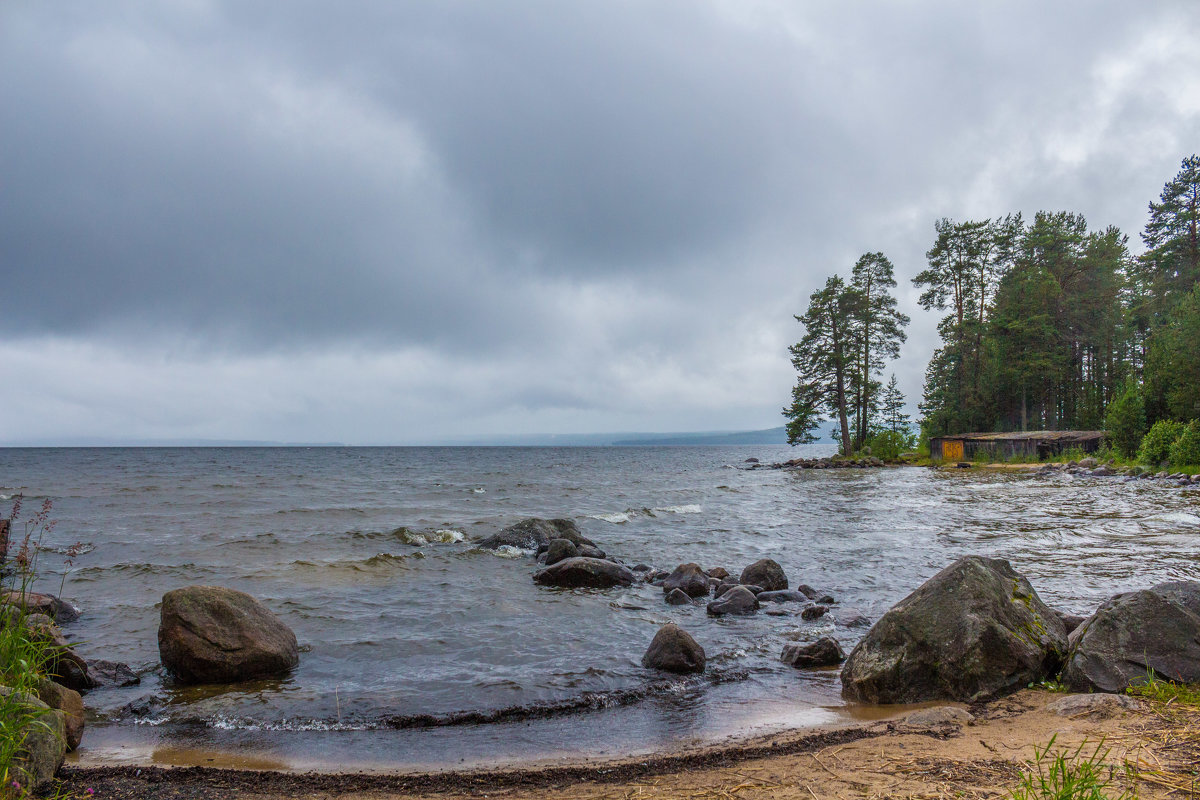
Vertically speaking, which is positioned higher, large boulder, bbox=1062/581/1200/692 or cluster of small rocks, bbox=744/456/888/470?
large boulder, bbox=1062/581/1200/692

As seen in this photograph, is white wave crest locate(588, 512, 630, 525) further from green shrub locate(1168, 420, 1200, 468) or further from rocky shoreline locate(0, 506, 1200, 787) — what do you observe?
green shrub locate(1168, 420, 1200, 468)

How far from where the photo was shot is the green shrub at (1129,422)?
127 feet

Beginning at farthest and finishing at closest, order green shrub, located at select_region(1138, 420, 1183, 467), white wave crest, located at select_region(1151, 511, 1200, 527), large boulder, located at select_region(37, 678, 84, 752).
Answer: green shrub, located at select_region(1138, 420, 1183, 467), white wave crest, located at select_region(1151, 511, 1200, 527), large boulder, located at select_region(37, 678, 84, 752)

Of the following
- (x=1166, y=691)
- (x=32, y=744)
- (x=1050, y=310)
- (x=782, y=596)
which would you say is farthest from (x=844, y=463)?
(x=32, y=744)

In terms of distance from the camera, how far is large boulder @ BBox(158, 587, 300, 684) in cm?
747

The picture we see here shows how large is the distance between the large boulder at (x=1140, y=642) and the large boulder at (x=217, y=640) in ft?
29.7

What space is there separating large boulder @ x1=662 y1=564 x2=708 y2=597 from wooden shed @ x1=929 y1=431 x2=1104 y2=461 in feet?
153

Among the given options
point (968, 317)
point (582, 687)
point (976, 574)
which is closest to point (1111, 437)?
point (968, 317)

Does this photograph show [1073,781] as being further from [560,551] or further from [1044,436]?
[1044,436]

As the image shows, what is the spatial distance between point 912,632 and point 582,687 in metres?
3.74

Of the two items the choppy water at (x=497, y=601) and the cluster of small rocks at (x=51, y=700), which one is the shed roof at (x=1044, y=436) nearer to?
the choppy water at (x=497, y=601)

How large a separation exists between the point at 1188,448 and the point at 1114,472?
4.41 m

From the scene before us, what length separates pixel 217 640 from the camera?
7.59 m

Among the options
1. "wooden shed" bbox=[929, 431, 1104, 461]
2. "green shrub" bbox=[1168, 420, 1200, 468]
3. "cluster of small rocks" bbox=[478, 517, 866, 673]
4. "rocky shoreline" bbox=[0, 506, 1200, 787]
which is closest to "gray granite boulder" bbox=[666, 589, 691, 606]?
"cluster of small rocks" bbox=[478, 517, 866, 673]
